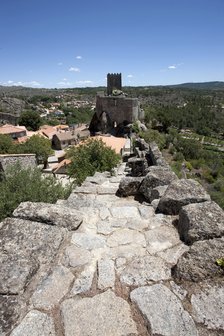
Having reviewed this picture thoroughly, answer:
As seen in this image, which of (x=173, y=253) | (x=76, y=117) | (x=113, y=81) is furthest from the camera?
(x=76, y=117)

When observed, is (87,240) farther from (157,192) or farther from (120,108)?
(120,108)

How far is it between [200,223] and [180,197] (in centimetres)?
82

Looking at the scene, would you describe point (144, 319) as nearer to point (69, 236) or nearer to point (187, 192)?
point (69, 236)

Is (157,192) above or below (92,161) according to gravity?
above

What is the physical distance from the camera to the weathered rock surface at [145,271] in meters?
2.55

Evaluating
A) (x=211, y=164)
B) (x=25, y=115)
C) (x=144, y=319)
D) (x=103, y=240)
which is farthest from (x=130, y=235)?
(x=25, y=115)

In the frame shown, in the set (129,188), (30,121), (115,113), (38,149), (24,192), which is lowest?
(30,121)

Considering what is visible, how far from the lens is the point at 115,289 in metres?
2.47

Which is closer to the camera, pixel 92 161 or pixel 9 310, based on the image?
pixel 9 310

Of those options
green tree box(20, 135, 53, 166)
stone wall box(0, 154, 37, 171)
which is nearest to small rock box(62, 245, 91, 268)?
stone wall box(0, 154, 37, 171)

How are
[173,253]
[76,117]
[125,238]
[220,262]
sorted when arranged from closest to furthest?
[220,262]
[173,253]
[125,238]
[76,117]

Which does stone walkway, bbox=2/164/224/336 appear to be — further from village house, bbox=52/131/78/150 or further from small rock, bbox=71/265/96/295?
village house, bbox=52/131/78/150

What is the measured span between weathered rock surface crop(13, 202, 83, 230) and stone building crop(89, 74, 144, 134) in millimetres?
29099

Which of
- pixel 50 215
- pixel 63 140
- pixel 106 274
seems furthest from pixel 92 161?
pixel 63 140
